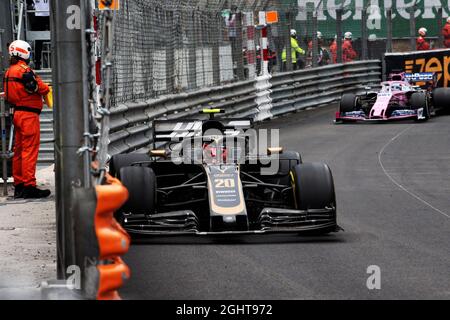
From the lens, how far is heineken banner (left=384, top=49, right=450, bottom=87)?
26781 mm

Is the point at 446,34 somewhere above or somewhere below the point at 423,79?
above

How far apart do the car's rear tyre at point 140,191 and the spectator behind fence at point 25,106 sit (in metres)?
3.35

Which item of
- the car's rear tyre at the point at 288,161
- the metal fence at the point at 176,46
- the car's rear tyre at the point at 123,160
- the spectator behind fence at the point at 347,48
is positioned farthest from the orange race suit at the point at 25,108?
the spectator behind fence at the point at 347,48

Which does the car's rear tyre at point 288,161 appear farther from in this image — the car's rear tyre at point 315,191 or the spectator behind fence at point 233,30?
the spectator behind fence at point 233,30

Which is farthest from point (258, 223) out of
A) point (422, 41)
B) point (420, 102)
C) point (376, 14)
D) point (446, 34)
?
point (376, 14)

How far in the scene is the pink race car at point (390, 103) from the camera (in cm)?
2192

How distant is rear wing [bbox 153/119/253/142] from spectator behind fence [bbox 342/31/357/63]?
18399 mm

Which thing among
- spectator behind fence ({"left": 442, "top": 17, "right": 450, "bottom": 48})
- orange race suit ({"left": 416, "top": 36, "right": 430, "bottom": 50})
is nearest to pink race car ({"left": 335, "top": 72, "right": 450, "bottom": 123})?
orange race suit ({"left": 416, "top": 36, "right": 430, "bottom": 50})

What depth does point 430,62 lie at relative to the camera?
26953 millimetres

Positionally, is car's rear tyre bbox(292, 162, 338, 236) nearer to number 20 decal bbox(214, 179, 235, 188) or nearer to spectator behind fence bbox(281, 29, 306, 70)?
number 20 decal bbox(214, 179, 235, 188)

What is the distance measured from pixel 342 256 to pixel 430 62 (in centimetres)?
1915

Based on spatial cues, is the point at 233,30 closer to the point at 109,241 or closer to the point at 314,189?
the point at 314,189
